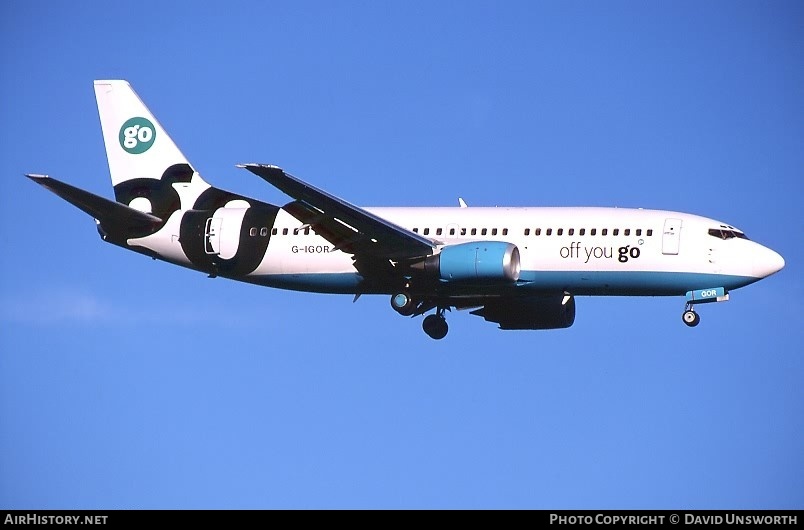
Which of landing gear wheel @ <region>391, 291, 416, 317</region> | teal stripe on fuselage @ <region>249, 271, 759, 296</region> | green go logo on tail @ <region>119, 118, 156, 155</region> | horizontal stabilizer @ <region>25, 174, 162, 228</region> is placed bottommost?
landing gear wheel @ <region>391, 291, 416, 317</region>

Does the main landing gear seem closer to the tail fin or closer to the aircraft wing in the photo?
the aircraft wing

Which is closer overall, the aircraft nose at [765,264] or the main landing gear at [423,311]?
the aircraft nose at [765,264]

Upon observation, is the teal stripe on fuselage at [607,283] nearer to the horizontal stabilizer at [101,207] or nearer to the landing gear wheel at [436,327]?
the landing gear wheel at [436,327]

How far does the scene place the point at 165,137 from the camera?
79.7m

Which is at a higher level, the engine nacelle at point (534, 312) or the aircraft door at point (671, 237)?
the aircraft door at point (671, 237)

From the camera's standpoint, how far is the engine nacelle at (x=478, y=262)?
6888 centimetres

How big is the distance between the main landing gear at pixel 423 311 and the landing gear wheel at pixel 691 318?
11.2 meters

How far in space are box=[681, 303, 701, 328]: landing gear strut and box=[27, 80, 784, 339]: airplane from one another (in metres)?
0.04

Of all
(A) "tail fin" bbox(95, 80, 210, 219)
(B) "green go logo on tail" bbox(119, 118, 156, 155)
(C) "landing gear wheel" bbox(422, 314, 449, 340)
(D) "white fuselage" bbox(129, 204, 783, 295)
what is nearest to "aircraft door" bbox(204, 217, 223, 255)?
(A) "tail fin" bbox(95, 80, 210, 219)

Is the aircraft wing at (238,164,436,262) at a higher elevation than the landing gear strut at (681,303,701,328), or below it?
higher

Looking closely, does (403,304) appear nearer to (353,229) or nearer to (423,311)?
(423,311)

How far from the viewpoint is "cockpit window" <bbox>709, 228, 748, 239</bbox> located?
2761 inches

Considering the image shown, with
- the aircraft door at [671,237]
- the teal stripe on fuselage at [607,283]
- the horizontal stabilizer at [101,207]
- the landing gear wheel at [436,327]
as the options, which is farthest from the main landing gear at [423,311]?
the horizontal stabilizer at [101,207]

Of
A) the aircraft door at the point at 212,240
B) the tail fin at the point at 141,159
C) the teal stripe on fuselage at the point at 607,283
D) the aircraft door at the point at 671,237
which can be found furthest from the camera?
the tail fin at the point at 141,159
